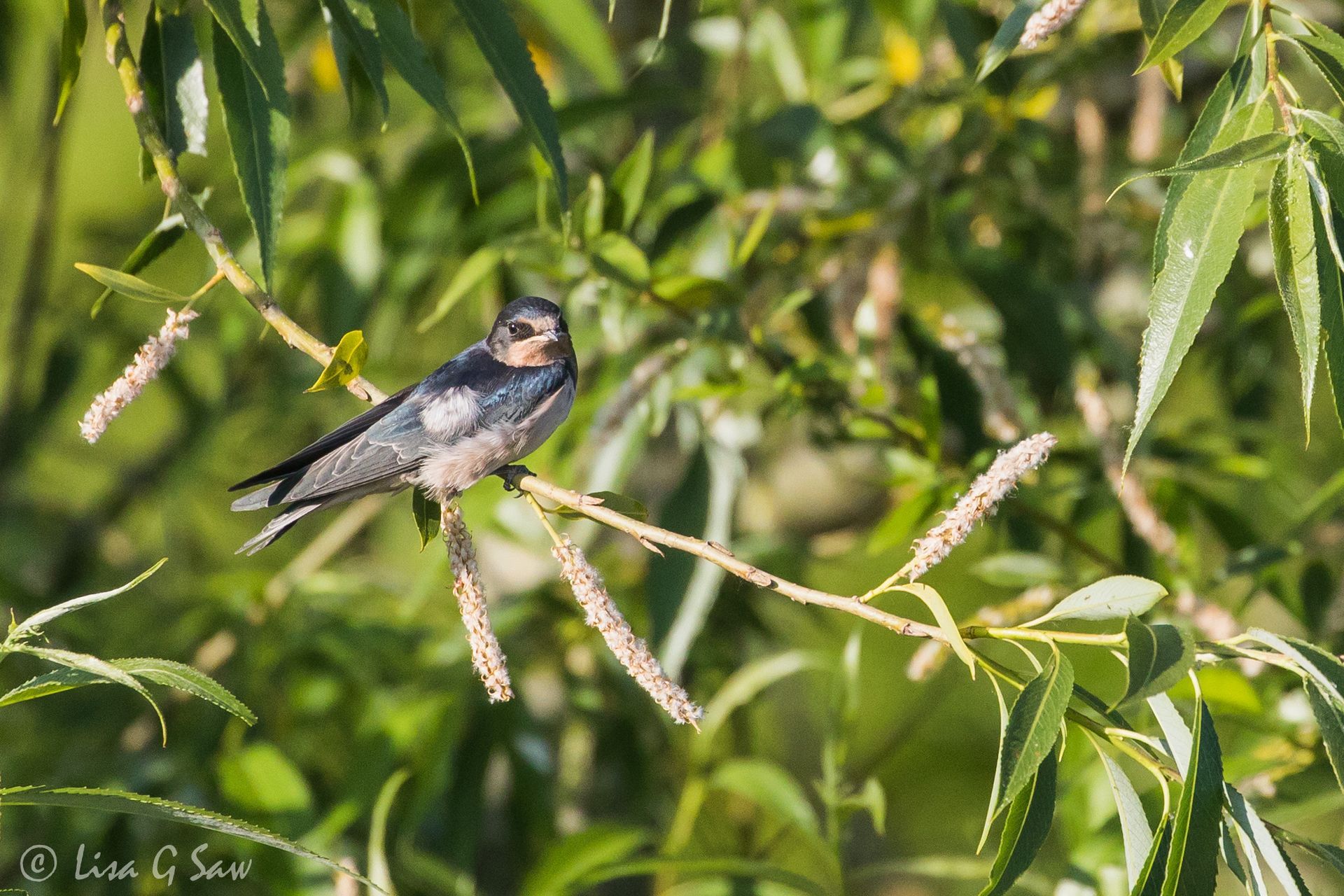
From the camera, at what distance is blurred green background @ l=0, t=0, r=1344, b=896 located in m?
2.45

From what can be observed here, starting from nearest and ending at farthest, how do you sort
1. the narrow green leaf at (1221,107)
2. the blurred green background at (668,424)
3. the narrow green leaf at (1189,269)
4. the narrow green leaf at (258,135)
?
the narrow green leaf at (1189,269) → the narrow green leaf at (1221,107) → the narrow green leaf at (258,135) → the blurred green background at (668,424)

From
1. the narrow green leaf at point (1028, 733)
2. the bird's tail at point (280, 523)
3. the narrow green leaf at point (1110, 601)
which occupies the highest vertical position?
the bird's tail at point (280, 523)

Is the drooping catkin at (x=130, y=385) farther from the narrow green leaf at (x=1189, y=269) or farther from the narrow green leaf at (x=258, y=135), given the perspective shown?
the narrow green leaf at (x=1189, y=269)

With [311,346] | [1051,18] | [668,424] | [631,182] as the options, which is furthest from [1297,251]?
[668,424]

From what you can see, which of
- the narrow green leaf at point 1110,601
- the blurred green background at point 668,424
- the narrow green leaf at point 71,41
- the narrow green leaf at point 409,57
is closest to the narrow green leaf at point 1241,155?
the narrow green leaf at point 1110,601

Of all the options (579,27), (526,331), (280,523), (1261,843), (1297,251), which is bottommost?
(1261,843)

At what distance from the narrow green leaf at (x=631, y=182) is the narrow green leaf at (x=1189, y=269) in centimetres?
108

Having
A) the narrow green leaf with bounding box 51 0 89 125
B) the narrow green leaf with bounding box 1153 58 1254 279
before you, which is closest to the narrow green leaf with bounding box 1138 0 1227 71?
the narrow green leaf with bounding box 1153 58 1254 279

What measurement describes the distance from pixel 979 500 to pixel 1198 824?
394mm

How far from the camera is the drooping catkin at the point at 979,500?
1.23 metres

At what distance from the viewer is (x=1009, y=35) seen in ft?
4.96

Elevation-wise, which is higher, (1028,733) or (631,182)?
(631,182)

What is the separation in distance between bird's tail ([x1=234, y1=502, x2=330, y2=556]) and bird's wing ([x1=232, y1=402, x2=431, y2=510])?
0.02m

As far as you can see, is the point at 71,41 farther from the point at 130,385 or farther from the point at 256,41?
the point at 130,385
